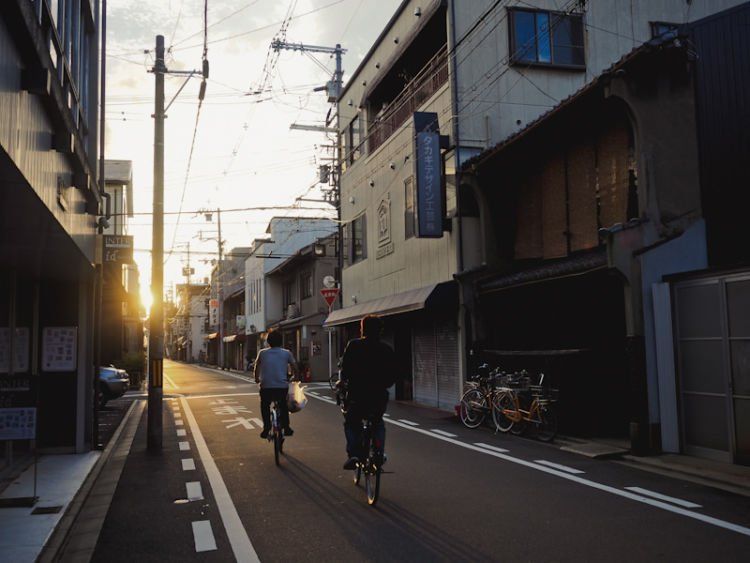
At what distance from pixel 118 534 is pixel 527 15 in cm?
1575

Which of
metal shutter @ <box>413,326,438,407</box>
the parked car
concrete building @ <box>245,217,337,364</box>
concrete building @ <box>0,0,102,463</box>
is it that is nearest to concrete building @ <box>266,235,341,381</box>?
concrete building @ <box>245,217,337,364</box>

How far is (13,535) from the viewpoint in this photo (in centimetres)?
593

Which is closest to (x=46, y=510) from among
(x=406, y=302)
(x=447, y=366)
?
(x=447, y=366)

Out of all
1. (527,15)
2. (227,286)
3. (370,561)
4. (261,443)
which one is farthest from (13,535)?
(227,286)

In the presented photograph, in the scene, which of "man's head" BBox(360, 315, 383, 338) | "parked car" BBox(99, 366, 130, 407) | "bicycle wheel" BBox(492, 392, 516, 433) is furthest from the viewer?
"parked car" BBox(99, 366, 130, 407)

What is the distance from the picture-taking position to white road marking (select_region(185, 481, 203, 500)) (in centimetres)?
746

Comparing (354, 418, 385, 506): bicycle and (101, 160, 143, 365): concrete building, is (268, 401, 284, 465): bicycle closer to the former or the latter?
(354, 418, 385, 506): bicycle

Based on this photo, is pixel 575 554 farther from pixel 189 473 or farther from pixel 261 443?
pixel 261 443

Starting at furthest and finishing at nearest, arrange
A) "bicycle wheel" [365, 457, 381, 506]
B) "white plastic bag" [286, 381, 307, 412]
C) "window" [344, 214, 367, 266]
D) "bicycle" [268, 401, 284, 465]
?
1. "window" [344, 214, 367, 266]
2. "white plastic bag" [286, 381, 307, 412]
3. "bicycle" [268, 401, 284, 465]
4. "bicycle wheel" [365, 457, 381, 506]

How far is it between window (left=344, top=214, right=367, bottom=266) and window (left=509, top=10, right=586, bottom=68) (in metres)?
9.50

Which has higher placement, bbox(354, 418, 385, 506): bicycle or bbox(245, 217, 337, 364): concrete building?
bbox(245, 217, 337, 364): concrete building

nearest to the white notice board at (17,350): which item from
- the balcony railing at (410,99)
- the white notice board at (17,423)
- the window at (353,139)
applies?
the white notice board at (17,423)

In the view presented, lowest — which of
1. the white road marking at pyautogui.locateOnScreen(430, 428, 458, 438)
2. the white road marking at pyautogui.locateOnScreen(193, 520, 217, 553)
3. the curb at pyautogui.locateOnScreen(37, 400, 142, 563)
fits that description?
the white road marking at pyautogui.locateOnScreen(430, 428, 458, 438)

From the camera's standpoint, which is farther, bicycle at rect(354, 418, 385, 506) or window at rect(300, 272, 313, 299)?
window at rect(300, 272, 313, 299)
